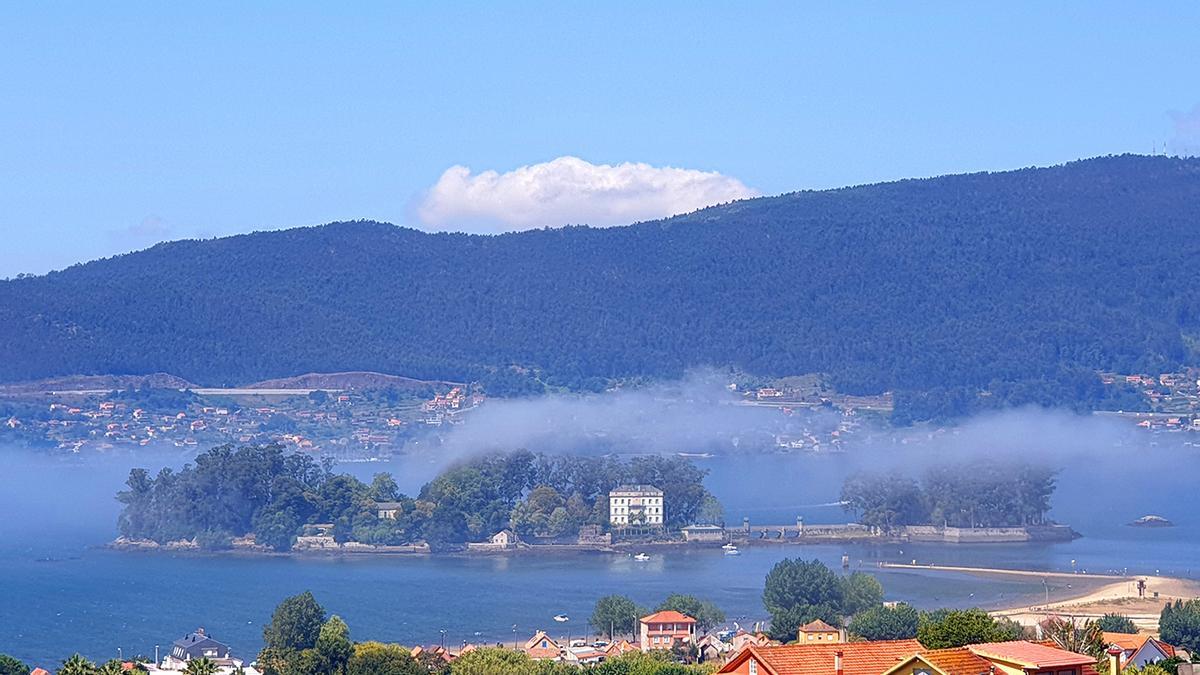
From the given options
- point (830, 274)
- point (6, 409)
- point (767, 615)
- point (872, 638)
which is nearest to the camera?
point (872, 638)

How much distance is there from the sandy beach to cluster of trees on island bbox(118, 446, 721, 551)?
16.9m

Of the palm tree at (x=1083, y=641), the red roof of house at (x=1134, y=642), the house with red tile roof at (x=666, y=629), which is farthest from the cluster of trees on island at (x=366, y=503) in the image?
the palm tree at (x=1083, y=641)

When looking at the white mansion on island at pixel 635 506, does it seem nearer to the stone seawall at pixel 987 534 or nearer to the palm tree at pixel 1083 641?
the stone seawall at pixel 987 534

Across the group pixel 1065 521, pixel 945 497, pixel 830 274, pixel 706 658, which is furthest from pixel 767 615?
pixel 830 274

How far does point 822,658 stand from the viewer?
17.8 m

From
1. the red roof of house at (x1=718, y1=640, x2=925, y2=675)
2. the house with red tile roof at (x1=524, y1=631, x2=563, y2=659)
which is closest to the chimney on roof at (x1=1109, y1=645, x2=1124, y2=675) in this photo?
the red roof of house at (x1=718, y1=640, x2=925, y2=675)

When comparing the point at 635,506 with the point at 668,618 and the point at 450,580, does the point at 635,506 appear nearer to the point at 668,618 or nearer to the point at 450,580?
the point at 450,580

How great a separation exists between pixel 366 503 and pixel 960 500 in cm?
2121

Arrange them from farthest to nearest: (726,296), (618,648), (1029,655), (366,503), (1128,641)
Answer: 1. (726,296)
2. (366,503)
3. (618,648)
4. (1128,641)
5. (1029,655)

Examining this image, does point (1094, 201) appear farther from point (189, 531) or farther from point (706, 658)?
point (706, 658)

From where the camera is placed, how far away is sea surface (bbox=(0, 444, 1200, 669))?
52.2 m

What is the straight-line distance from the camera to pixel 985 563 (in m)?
69.5

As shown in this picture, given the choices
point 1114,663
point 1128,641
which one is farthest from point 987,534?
point 1114,663

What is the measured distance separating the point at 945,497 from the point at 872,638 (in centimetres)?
4366
